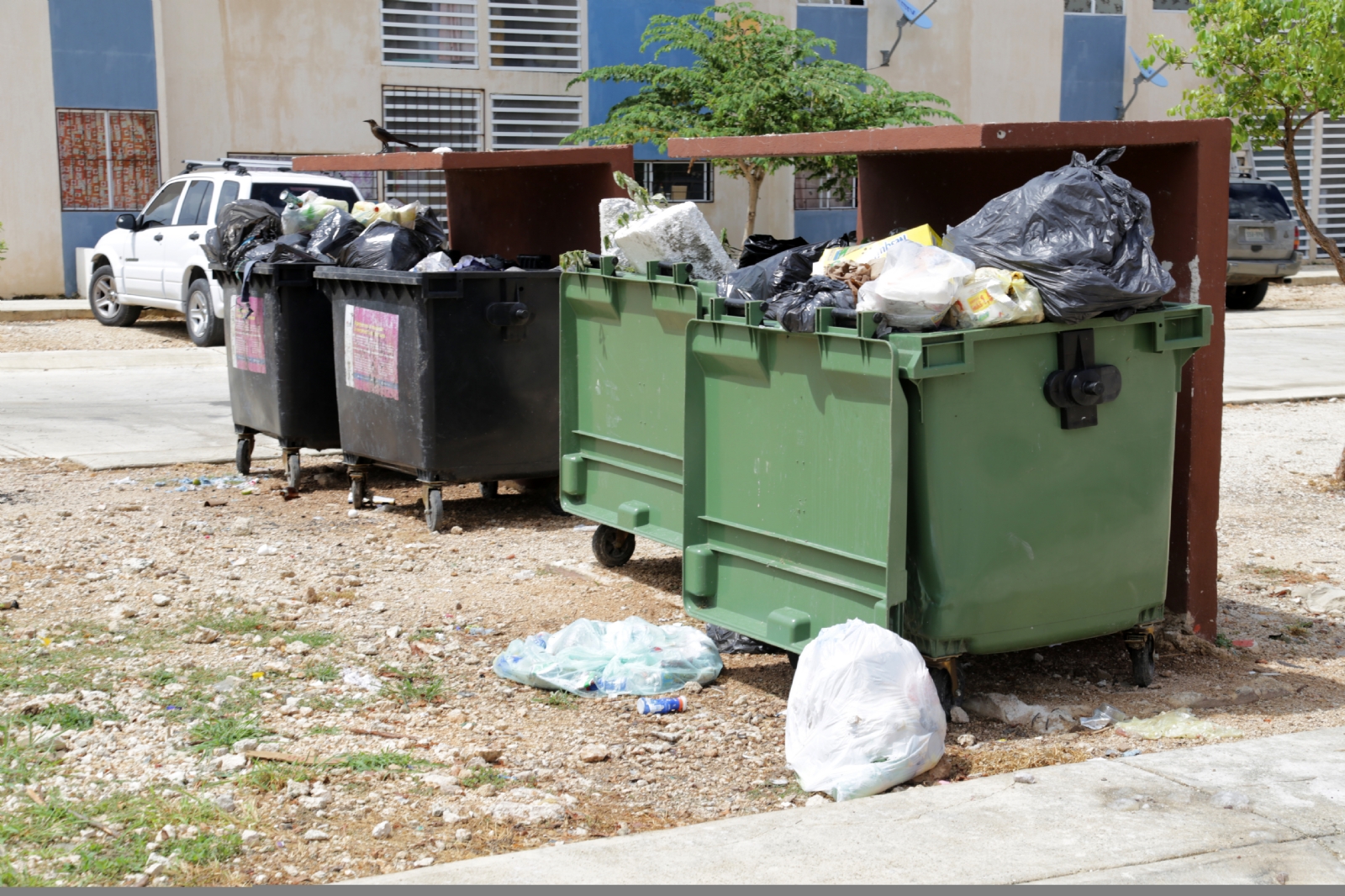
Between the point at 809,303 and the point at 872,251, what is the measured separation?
358 mm

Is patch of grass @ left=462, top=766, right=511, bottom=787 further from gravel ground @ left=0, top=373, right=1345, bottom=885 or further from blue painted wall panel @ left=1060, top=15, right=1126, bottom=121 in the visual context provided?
blue painted wall panel @ left=1060, top=15, right=1126, bottom=121

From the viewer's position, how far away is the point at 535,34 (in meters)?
22.2

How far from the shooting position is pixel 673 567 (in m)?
6.70

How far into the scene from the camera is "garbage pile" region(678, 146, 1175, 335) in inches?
173

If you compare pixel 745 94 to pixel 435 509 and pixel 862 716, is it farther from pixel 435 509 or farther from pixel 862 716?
pixel 862 716

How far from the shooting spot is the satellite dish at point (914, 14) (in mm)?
24156

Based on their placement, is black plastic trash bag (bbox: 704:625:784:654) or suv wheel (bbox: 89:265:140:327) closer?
black plastic trash bag (bbox: 704:625:784:654)

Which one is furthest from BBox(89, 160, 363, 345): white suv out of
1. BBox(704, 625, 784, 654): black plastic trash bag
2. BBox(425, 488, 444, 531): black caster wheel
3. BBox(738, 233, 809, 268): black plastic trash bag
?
BBox(704, 625, 784, 654): black plastic trash bag

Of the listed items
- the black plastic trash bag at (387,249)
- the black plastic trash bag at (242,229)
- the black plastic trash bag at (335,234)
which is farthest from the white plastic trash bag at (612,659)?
the black plastic trash bag at (242,229)

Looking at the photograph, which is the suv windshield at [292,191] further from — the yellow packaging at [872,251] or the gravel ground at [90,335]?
the yellow packaging at [872,251]

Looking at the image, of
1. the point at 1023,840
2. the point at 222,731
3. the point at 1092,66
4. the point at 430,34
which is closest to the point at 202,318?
the point at 430,34

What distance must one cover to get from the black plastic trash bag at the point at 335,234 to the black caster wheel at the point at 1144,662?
5.04 meters

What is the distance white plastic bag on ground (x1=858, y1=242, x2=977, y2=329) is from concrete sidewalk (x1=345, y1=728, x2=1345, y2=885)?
1.40m

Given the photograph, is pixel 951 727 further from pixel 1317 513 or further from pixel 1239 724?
pixel 1317 513
